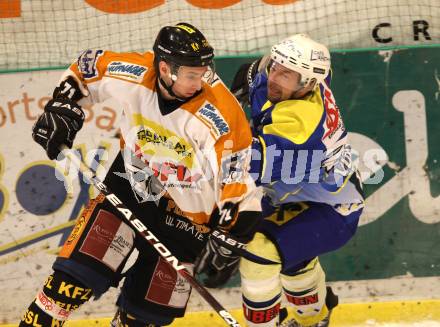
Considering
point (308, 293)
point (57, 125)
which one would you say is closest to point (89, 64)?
point (57, 125)

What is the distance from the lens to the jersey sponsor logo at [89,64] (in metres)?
3.65

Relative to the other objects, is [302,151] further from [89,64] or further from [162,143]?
[89,64]

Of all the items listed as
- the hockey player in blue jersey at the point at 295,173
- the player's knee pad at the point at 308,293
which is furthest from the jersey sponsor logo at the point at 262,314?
the player's knee pad at the point at 308,293

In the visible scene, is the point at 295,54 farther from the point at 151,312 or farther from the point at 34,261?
the point at 34,261

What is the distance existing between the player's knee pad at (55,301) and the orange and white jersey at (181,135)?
1.59 feet

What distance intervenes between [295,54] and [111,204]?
0.99m

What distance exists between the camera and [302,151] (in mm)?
3709

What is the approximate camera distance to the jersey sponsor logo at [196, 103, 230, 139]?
3.42 metres

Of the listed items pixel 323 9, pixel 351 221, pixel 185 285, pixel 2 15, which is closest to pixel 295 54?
pixel 351 221

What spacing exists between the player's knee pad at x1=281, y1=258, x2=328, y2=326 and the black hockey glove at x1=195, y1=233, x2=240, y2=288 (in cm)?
46

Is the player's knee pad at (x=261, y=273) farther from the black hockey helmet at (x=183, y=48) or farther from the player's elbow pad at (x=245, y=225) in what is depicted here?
the black hockey helmet at (x=183, y=48)

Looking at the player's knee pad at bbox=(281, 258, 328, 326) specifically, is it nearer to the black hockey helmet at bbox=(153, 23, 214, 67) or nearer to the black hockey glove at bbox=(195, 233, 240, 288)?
the black hockey glove at bbox=(195, 233, 240, 288)

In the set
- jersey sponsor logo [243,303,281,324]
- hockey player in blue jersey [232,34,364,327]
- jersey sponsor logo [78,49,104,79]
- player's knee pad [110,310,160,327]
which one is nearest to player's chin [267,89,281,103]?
hockey player in blue jersey [232,34,364,327]

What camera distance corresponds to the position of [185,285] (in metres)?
3.71
